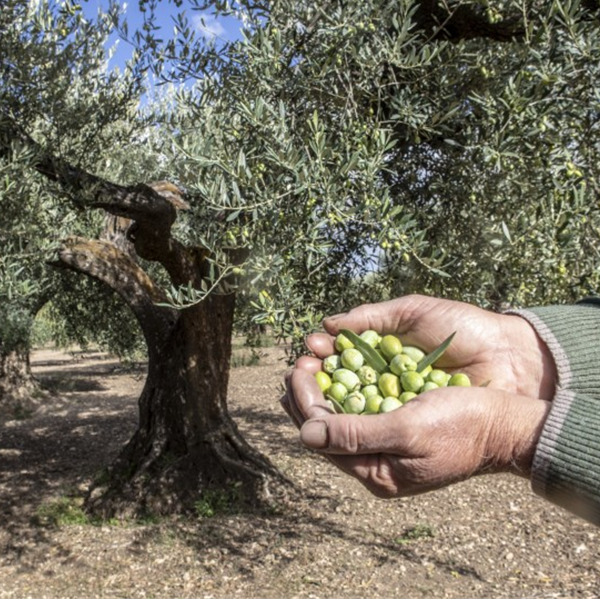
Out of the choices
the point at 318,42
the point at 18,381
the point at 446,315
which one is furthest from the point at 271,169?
the point at 18,381

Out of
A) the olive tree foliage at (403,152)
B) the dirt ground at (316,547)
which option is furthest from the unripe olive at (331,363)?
the dirt ground at (316,547)

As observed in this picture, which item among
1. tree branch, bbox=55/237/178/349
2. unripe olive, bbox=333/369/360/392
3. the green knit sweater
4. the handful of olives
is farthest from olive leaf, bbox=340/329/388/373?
tree branch, bbox=55/237/178/349

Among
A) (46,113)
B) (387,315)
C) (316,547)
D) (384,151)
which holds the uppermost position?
(46,113)

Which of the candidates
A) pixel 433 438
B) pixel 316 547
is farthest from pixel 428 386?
pixel 316 547

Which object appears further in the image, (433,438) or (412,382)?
(412,382)

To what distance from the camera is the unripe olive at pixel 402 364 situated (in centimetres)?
260

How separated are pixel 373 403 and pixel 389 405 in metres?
0.08

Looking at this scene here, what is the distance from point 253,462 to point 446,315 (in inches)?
251

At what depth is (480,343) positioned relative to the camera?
9.81ft

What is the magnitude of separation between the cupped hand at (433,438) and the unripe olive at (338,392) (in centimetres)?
22

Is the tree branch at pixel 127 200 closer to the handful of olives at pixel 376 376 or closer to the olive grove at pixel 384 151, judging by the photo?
the olive grove at pixel 384 151

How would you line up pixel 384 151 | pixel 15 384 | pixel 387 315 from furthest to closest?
pixel 15 384 → pixel 384 151 → pixel 387 315

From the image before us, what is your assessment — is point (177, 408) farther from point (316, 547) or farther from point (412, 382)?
point (412, 382)

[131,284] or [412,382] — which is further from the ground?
[131,284]
